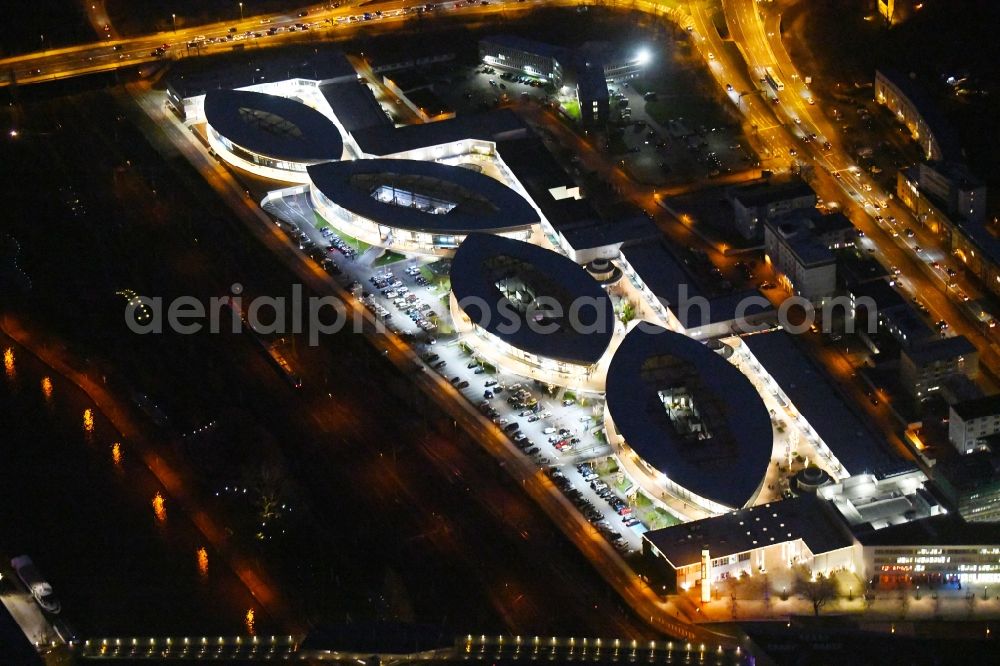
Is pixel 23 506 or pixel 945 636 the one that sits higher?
pixel 23 506

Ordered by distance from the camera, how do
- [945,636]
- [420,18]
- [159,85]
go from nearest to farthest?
1. [945,636]
2. [159,85]
3. [420,18]

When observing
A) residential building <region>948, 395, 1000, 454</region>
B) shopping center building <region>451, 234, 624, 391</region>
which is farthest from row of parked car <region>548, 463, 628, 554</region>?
residential building <region>948, 395, 1000, 454</region>

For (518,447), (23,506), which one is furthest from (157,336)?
(518,447)

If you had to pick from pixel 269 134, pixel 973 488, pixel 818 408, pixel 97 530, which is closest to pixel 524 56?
pixel 269 134

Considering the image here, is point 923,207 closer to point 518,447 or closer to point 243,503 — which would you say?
point 518,447

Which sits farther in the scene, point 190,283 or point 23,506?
point 190,283

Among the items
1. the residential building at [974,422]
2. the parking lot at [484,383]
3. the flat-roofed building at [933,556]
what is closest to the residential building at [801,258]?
the residential building at [974,422]
